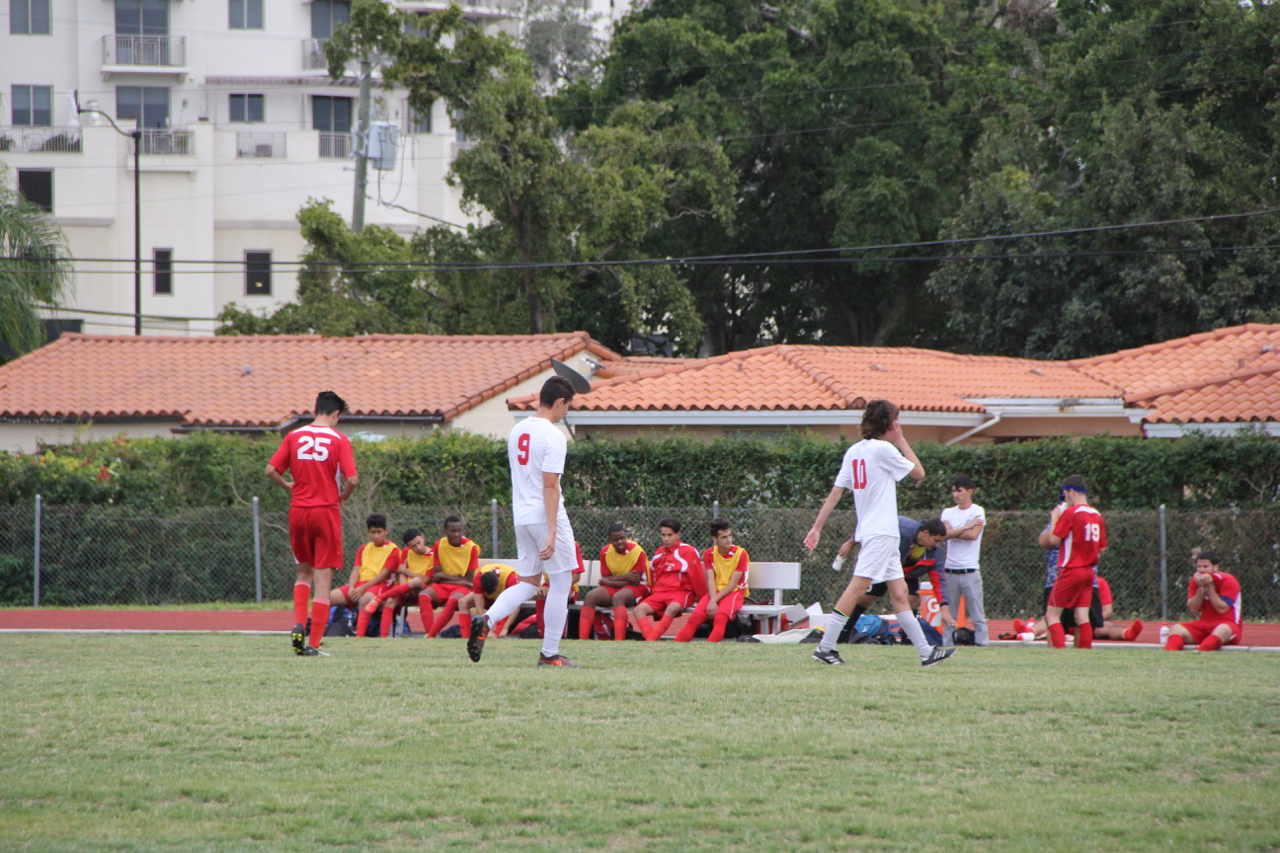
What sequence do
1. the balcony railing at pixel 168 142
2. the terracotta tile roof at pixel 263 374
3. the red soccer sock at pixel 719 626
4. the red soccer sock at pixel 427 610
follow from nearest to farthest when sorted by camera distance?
the red soccer sock at pixel 719 626, the red soccer sock at pixel 427 610, the terracotta tile roof at pixel 263 374, the balcony railing at pixel 168 142

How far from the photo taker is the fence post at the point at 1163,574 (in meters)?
17.8

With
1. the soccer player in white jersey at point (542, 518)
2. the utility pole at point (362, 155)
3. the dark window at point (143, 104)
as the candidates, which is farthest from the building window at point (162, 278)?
the soccer player in white jersey at point (542, 518)

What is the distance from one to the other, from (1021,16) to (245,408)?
90.9ft

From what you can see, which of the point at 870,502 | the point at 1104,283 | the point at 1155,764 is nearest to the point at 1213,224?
the point at 1104,283

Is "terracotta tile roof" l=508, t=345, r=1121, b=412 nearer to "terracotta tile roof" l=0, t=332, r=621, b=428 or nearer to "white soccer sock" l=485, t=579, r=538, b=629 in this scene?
"terracotta tile roof" l=0, t=332, r=621, b=428

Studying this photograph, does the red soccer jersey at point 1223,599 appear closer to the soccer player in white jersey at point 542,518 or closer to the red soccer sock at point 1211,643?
the red soccer sock at point 1211,643

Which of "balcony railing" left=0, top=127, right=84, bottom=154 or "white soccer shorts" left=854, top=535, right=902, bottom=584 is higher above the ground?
"balcony railing" left=0, top=127, right=84, bottom=154

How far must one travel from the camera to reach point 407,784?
566cm

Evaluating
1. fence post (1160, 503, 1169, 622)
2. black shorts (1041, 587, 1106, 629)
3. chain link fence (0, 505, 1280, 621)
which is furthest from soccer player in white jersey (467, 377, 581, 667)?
fence post (1160, 503, 1169, 622)

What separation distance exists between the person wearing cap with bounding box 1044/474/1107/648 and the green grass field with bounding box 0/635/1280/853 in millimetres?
3185

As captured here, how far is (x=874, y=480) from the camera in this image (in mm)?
9797

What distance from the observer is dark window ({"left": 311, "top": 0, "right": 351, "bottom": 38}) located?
56344mm

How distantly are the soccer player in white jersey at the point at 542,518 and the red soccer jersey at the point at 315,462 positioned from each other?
155cm

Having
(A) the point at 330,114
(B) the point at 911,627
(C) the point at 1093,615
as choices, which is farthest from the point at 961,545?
(A) the point at 330,114
